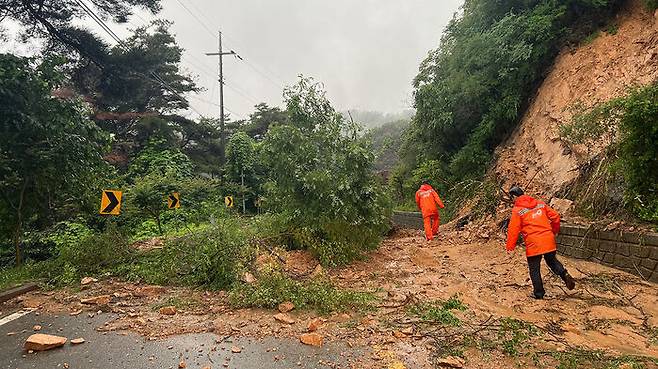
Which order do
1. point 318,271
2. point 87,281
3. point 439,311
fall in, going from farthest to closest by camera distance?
point 87,281, point 318,271, point 439,311

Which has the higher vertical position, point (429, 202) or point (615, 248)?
point (429, 202)

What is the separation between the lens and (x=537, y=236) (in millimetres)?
5176

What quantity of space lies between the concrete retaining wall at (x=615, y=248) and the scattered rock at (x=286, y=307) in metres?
4.75

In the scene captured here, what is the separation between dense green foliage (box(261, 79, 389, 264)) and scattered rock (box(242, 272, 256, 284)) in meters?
1.45

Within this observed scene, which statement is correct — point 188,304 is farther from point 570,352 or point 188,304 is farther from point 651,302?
point 651,302

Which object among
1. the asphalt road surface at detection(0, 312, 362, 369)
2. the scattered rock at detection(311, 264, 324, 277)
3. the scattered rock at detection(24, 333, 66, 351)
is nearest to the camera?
the asphalt road surface at detection(0, 312, 362, 369)

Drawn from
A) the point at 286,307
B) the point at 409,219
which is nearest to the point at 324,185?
the point at 286,307

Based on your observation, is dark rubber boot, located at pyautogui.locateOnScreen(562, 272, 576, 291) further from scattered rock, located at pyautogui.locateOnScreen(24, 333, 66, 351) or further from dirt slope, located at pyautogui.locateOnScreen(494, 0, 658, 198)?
scattered rock, located at pyautogui.locateOnScreen(24, 333, 66, 351)

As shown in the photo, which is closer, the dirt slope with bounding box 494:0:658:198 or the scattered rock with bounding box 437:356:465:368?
the scattered rock with bounding box 437:356:465:368

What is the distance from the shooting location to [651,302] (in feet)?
15.5

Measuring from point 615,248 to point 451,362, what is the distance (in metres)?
4.17

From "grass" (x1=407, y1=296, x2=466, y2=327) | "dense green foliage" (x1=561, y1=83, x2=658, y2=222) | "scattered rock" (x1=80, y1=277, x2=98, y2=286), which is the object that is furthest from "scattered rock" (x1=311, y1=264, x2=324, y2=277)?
"dense green foliage" (x1=561, y1=83, x2=658, y2=222)

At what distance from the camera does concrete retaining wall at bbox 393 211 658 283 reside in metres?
5.24

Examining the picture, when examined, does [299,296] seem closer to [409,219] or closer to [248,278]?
[248,278]
